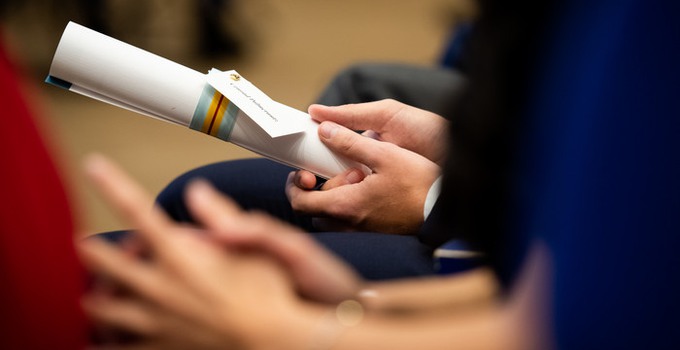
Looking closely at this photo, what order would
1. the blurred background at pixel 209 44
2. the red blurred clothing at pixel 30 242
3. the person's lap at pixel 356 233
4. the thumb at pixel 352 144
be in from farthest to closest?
1. the blurred background at pixel 209 44
2. the thumb at pixel 352 144
3. the person's lap at pixel 356 233
4. the red blurred clothing at pixel 30 242

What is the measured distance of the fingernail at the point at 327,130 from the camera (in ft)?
3.59

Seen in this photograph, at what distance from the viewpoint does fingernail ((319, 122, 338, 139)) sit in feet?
3.59

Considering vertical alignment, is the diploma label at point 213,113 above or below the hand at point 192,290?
above

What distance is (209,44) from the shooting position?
3.51 meters

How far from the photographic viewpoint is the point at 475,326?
608 millimetres

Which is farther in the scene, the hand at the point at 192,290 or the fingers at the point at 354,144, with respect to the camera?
the fingers at the point at 354,144

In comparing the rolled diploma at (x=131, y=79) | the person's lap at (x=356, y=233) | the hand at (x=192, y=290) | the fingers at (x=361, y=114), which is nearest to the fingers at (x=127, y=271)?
the hand at (x=192, y=290)

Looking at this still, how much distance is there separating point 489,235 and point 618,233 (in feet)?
0.38

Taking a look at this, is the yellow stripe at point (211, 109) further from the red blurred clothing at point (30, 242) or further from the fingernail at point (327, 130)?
the red blurred clothing at point (30, 242)

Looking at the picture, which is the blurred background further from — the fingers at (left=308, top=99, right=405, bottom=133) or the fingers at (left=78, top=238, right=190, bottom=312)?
the fingers at (left=78, top=238, right=190, bottom=312)

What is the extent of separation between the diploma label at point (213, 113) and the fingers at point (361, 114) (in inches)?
5.0

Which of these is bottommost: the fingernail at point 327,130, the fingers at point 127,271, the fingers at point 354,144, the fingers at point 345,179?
the fingers at point 127,271

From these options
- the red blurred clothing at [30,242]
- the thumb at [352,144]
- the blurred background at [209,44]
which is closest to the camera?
the red blurred clothing at [30,242]

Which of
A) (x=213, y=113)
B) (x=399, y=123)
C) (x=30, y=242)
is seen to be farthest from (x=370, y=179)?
(x=30, y=242)
